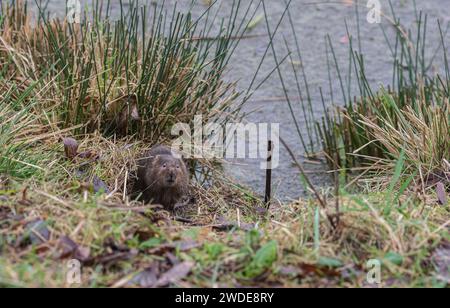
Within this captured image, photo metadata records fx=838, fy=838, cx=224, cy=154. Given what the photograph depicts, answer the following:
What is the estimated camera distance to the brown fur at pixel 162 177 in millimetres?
4340

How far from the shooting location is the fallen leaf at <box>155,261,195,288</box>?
10.2 feet

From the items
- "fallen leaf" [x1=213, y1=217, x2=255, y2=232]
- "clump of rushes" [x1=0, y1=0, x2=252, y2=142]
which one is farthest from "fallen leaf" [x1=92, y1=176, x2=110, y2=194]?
"fallen leaf" [x1=213, y1=217, x2=255, y2=232]

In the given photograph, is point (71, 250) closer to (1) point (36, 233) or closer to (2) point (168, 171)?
(1) point (36, 233)

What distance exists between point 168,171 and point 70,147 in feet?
1.82

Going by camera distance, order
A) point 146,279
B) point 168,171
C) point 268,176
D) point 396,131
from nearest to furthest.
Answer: point 146,279 → point 168,171 → point 396,131 → point 268,176

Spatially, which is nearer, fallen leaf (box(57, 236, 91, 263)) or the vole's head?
fallen leaf (box(57, 236, 91, 263))

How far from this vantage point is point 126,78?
4660 mm

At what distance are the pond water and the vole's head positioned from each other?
1.51 meters

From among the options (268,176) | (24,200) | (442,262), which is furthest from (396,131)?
(24,200)

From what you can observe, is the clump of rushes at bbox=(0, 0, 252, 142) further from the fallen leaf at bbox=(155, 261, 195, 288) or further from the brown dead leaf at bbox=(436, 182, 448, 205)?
the fallen leaf at bbox=(155, 261, 195, 288)

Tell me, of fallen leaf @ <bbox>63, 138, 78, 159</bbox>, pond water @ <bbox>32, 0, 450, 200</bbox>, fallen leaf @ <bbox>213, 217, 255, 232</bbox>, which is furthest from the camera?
pond water @ <bbox>32, 0, 450, 200</bbox>
